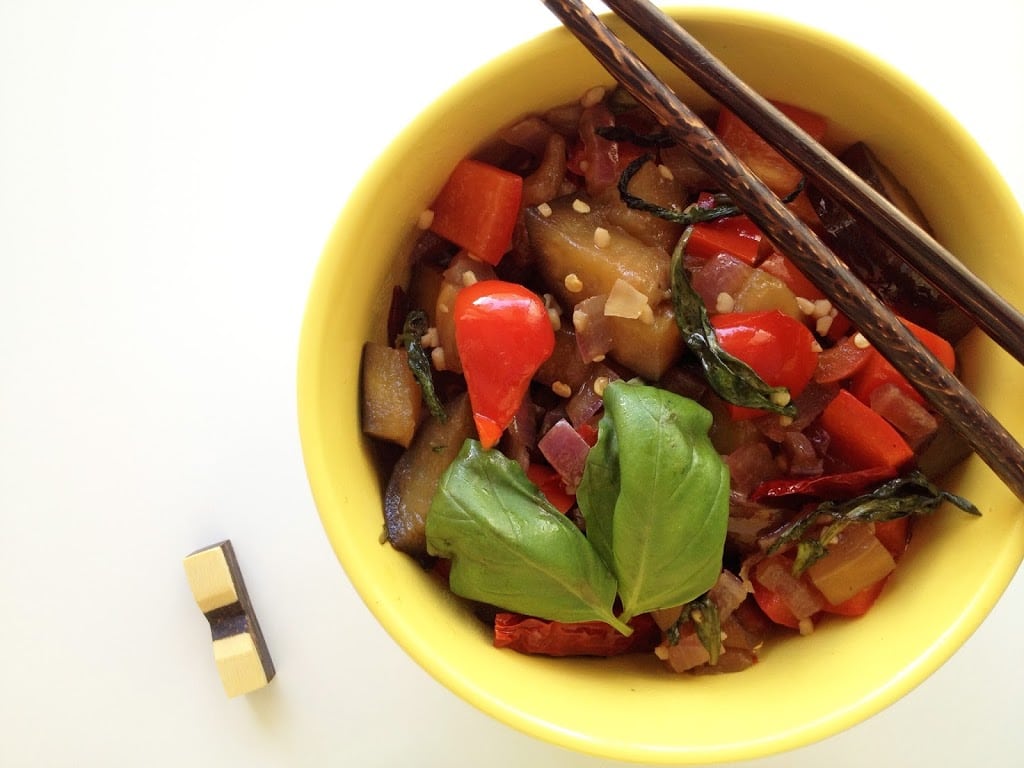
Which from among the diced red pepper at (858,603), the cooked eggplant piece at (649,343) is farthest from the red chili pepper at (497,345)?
the diced red pepper at (858,603)

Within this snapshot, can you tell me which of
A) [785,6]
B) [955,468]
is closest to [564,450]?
[955,468]

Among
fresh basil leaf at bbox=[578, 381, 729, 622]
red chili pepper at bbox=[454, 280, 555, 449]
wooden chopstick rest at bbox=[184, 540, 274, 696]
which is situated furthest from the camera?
wooden chopstick rest at bbox=[184, 540, 274, 696]

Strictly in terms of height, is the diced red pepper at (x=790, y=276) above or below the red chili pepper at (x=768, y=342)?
above

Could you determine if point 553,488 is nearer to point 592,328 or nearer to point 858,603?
point 592,328

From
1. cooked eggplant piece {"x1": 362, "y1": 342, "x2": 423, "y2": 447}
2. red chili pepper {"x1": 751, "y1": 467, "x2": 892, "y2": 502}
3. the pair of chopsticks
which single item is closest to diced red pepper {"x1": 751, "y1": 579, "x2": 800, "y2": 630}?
red chili pepper {"x1": 751, "y1": 467, "x2": 892, "y2": 502}

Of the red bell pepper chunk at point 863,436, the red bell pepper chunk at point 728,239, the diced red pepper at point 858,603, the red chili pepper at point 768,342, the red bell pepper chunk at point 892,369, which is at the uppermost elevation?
the red bell pepper chunk at point 728,239

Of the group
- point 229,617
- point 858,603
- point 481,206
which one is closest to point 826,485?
point 858,603

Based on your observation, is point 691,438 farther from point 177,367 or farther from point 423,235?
point 177,367

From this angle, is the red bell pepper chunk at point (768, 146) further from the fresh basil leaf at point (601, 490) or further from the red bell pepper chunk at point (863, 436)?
the fresh basil leaf at point (601, 490)

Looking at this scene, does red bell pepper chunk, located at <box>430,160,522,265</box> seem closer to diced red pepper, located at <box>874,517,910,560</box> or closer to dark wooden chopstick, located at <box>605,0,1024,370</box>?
dark wooden chopstick, located at <box>605,0,1024,370</box>
